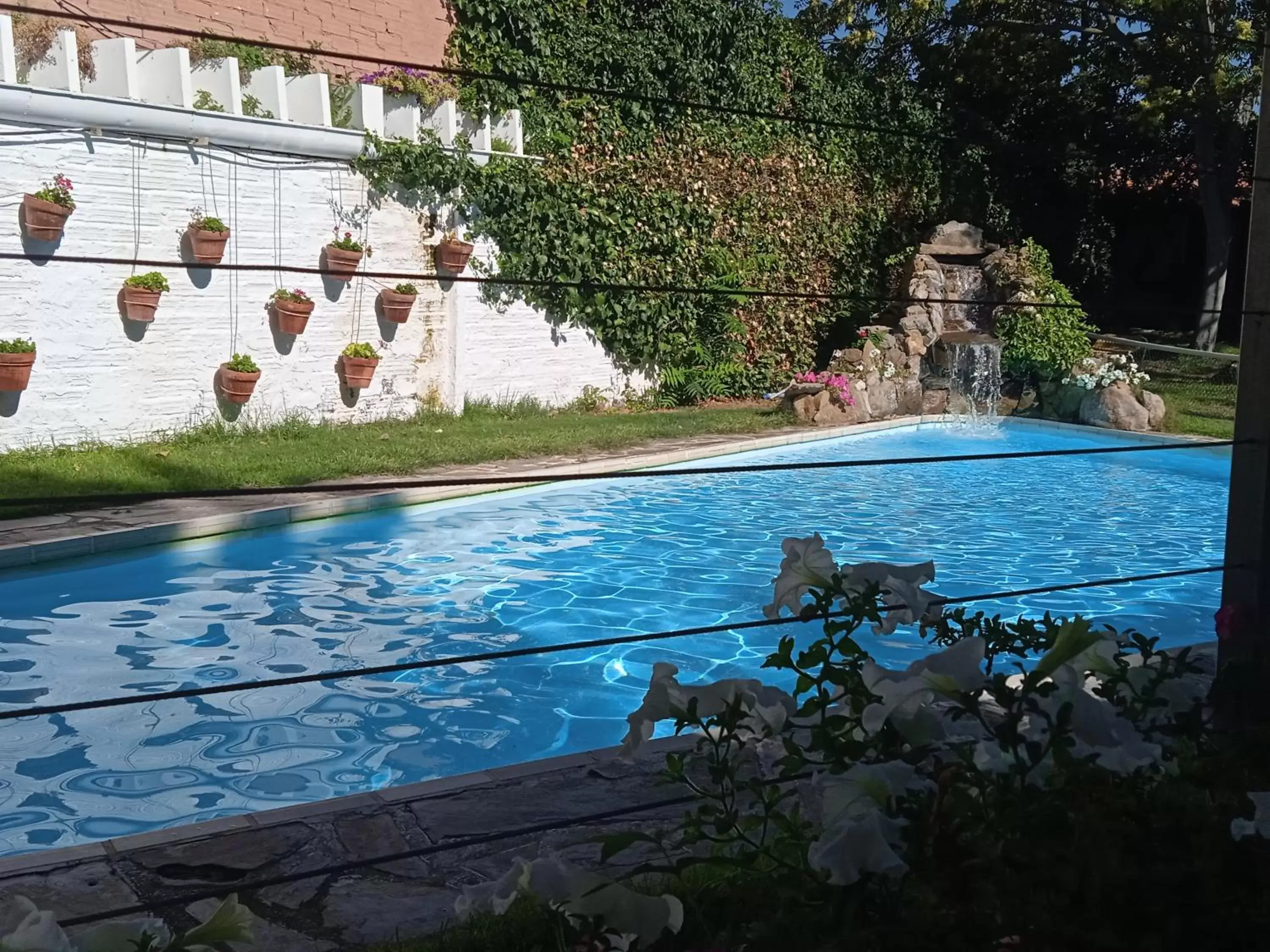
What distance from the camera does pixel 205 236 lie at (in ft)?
30.2

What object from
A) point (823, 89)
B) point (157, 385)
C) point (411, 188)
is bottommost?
point (157, 385)

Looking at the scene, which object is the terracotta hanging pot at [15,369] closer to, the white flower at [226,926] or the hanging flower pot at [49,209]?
the hanging flower pot at [49,209]

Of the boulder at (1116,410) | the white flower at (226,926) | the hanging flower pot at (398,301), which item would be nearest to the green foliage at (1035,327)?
the boulder at (1116,410)

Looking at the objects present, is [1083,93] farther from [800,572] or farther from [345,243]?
[800,572]

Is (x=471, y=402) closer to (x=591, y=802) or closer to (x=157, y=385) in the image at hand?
(x=157, y=385)

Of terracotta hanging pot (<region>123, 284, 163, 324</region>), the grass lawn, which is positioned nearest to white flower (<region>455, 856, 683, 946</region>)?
the grass lawn

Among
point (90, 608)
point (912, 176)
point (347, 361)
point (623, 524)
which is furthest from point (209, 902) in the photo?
point (912, 176)

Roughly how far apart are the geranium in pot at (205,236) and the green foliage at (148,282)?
0.34m

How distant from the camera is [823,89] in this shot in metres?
14.4

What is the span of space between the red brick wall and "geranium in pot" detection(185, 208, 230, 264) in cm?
198

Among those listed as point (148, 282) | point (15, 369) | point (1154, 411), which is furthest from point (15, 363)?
point (1154, 411)

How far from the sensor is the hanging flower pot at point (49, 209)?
27.1 ft

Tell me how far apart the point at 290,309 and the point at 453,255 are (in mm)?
1842

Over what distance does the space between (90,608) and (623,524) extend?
143 inches
